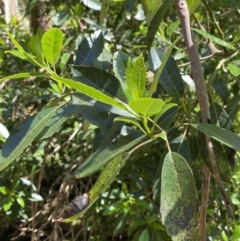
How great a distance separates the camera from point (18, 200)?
1.54 m

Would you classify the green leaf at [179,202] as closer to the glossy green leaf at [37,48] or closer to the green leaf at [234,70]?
the green leaf at [234,70]

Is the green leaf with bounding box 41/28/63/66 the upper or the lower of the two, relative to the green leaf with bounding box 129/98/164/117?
upper

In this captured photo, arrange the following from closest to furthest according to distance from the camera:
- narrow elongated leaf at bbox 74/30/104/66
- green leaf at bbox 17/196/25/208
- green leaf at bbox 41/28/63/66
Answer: green leaf at bbox 41/28/63/66 < narrow elongated leaf at bbox 74/30/104/66 < green leaf at bbox 17/196/25/208

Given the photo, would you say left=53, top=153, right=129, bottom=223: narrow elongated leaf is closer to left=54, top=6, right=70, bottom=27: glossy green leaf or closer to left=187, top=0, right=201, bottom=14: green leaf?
left=187, top=0, right=201, bottom=14: green leaf

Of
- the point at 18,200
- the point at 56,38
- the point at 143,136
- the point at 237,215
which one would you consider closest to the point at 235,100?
the point at 143,136

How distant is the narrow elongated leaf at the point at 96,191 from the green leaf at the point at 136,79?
99 mm

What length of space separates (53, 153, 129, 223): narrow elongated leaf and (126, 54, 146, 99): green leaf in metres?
0.10

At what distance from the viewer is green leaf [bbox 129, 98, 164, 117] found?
60 centimetres

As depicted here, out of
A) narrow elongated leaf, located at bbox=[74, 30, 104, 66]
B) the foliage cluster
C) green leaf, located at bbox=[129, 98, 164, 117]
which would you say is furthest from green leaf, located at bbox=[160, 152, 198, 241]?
narrow elongated leaf, located at bbox=[74, 30, 104, 66]

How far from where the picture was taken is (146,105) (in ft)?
2.01

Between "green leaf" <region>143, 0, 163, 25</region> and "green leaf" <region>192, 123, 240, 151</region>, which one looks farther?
"green leaf" <region>143, 0, 163, 25</region>

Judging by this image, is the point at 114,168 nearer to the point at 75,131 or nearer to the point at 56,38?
the point at 56,38

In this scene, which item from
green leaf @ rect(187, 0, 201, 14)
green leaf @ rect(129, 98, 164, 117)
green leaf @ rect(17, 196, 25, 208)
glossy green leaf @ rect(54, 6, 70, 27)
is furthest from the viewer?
glossy green leaf @ rect(54, 6, 70, 27)

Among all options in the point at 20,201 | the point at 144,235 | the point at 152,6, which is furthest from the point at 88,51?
the point at 20,201
